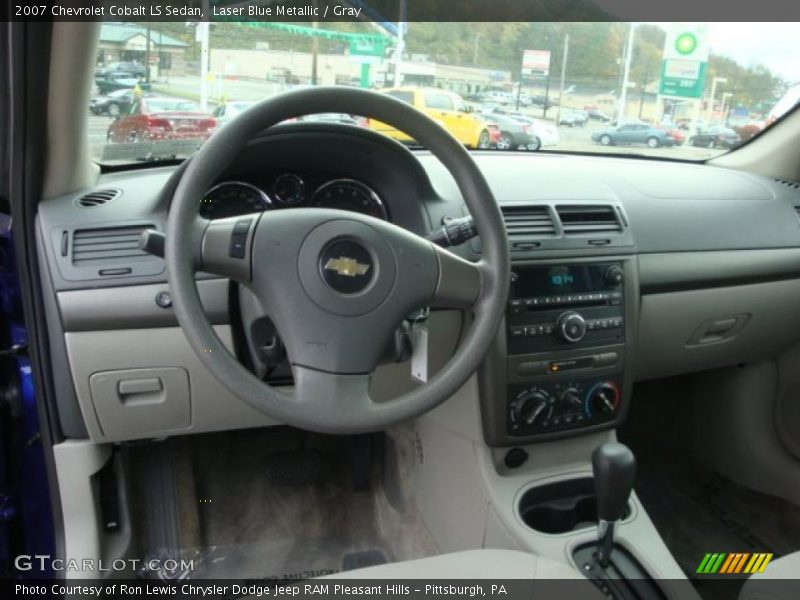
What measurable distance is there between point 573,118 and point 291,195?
3.27 feet

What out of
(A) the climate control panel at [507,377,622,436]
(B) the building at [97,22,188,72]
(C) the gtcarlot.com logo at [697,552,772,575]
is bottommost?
(C) the gtcarlot.com logo at [697,552,772,575]

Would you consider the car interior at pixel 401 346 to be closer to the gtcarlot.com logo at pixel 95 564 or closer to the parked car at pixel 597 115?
the gtcarlot.com logo at pixel 95 564

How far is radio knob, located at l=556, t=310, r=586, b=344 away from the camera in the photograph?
6.00 ft

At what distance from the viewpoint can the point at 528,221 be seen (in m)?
1.87

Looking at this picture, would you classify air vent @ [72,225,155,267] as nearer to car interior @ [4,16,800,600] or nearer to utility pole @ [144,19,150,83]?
car interior @ [4,16,800,600]

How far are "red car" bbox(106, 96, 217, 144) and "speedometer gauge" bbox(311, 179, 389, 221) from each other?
0.31 m

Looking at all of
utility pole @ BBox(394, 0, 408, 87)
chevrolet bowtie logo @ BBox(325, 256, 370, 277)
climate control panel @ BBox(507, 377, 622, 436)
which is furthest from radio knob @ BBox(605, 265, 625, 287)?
chevrolet bowtie logo @ BBox(325, 256, 370, 277)

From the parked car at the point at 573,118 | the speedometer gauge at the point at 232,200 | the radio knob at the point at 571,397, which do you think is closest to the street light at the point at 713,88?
the parked car at the point at 573,118

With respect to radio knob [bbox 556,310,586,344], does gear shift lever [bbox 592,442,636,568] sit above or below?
below

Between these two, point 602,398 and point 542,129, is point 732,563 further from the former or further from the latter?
point 542,129

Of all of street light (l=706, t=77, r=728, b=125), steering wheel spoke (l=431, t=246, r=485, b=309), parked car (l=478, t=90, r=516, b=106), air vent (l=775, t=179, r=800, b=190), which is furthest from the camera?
air vent (l=775, t=179, r=800, b=190)

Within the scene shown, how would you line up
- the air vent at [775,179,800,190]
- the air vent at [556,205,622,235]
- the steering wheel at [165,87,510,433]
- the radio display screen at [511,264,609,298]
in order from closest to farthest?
the steering wheel at [165,87,510,433]
the radio display screen at [511,264,609,298]
the air vent at [556,205,622,235]
the air vent at [775,179,800,190]

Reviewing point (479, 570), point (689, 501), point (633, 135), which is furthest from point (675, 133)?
point (479, 570)

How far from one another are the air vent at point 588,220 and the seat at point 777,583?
35.5 inches
